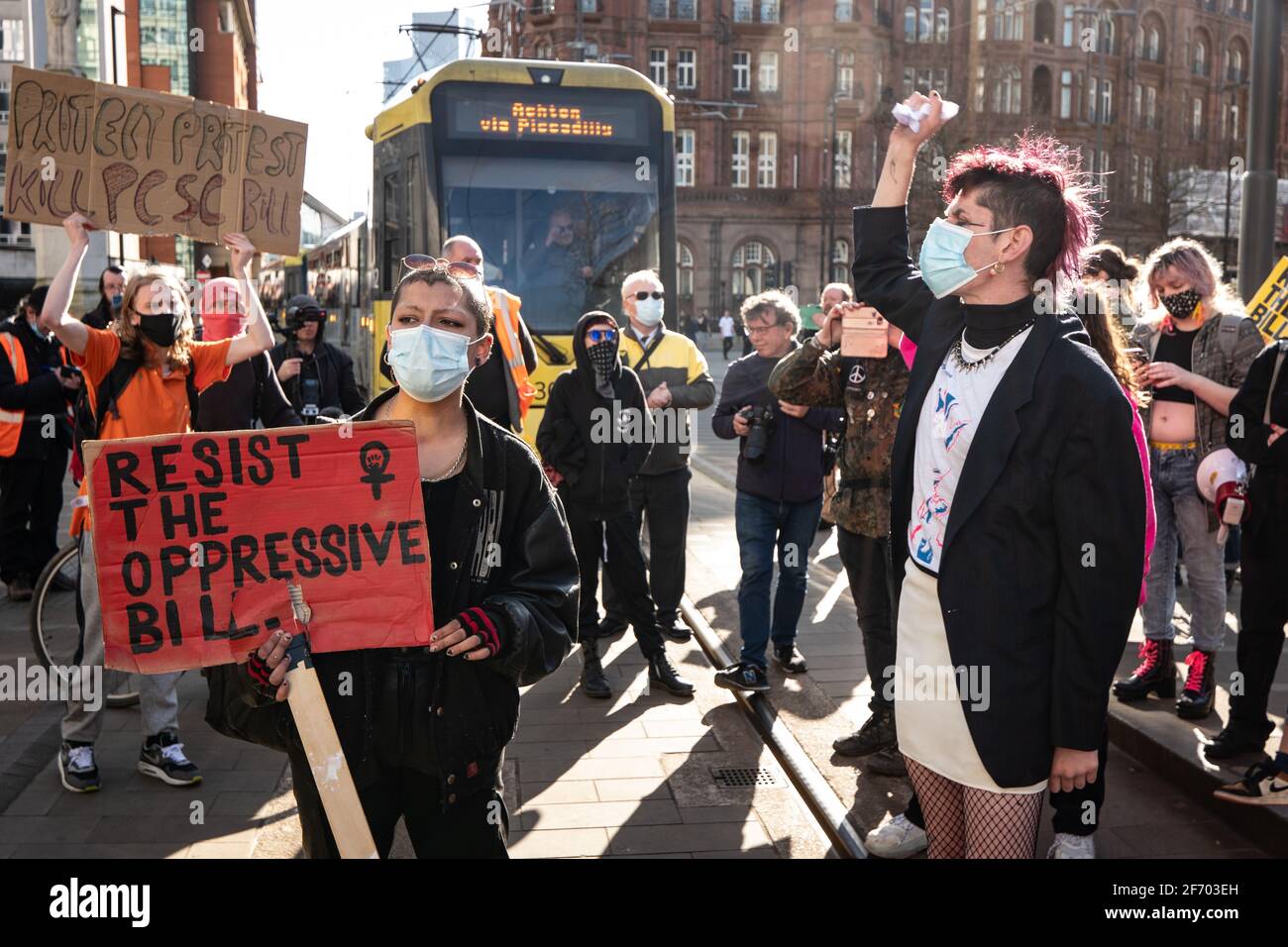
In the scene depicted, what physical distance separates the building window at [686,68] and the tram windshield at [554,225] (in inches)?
2262

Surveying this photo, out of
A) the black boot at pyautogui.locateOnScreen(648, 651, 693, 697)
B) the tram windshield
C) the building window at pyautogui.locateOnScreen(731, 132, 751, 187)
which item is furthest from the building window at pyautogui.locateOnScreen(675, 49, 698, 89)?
the black boot at pyautogui.locateOnScreen(648, 651, 693, 697)

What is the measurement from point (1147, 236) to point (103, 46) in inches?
1894

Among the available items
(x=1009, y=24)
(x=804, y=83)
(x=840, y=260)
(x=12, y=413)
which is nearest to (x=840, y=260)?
(x=840, y=260)

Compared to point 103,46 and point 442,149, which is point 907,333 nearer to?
point 442,149

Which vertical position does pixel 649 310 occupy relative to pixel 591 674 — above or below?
above

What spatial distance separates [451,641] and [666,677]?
154 inches

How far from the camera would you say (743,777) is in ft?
17.1

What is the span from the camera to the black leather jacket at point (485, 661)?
2.67m

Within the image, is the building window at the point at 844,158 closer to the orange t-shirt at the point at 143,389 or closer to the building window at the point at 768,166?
the building window at the point at 768,166

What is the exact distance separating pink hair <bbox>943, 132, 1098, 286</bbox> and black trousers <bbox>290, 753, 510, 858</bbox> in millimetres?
1826

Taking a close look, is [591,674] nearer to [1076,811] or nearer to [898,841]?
[898,841]

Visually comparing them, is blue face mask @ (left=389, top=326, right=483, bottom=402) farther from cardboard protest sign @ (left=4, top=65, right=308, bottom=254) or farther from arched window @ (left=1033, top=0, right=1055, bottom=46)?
arched window @ (left=1033, top=0, right=1055, bottom=46)

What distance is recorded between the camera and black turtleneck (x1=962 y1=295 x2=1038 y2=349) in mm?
2965
